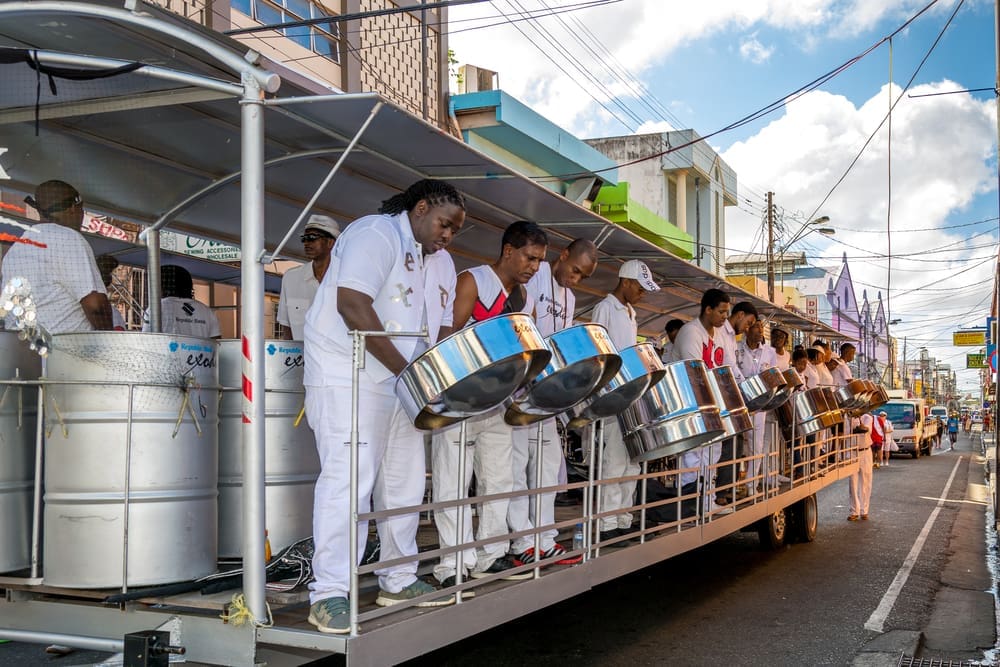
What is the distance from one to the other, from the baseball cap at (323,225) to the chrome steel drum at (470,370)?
171 centimetres

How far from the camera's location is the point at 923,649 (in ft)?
18.8

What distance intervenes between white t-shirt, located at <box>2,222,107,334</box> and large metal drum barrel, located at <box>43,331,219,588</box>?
50 cm

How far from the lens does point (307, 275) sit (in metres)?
5.13

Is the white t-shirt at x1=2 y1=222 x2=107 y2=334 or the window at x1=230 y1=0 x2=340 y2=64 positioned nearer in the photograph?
the white t-shirt at x1=2 y1=222 x2=107 y2=334

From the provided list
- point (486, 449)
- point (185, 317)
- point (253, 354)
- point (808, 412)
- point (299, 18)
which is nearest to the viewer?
point (253, 354)

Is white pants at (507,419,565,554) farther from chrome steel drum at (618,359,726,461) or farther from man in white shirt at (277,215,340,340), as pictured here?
man in white shirt at (277,215,340,340)

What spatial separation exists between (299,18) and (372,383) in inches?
419

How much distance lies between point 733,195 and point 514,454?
93.1 ft

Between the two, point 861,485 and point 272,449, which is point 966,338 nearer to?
point 861,485

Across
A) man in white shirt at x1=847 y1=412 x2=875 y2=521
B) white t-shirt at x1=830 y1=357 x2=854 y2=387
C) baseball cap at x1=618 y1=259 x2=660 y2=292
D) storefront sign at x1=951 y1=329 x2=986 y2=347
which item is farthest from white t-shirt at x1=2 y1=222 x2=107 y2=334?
storefront sign at x1=951 y1=329 x2=986 y2=347

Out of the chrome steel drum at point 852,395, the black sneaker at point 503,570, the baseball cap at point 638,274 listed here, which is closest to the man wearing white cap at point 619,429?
the baseball cap at point 638,274

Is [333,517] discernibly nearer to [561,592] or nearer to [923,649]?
[561,592]

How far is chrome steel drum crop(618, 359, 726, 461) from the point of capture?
16.8ft

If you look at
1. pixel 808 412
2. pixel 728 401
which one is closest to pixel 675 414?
pixel 728 401
